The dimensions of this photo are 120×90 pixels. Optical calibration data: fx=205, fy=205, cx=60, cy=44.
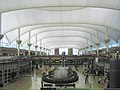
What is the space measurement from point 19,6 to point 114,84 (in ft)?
89.4

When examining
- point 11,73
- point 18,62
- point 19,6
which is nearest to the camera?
point 19,6

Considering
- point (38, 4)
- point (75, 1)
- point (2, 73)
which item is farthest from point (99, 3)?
point (2, 73)

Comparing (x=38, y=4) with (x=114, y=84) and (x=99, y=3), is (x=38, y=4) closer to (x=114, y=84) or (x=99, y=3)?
(x=99, y=3)

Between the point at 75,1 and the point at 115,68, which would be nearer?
the point at 115,68

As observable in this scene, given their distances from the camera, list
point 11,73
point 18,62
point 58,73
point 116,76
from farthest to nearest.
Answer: point 18,62 < point 11,73 < point 58,73 < point 116,76

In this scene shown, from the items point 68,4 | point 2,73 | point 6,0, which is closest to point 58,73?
point 2,73

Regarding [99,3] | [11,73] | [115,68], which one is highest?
[99,3]

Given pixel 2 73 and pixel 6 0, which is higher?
pixel 6 0

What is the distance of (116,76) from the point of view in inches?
608

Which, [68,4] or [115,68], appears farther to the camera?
[68,4]

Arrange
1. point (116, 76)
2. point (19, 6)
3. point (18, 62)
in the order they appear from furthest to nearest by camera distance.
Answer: point (18, 62), point (19, 6), point (116, 76)

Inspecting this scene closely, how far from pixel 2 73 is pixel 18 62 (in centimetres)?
1015

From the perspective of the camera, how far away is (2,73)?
3634cm

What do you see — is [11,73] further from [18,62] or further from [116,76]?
[116,76]
